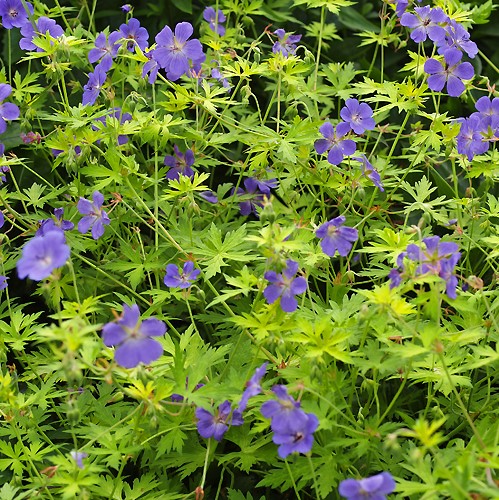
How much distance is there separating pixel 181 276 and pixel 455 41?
0.92m

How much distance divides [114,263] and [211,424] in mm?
609

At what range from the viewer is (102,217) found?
1929 millimetres

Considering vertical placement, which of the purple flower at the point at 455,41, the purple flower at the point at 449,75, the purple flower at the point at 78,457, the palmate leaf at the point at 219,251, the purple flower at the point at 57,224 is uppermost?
the purple flower at the point at 455,41

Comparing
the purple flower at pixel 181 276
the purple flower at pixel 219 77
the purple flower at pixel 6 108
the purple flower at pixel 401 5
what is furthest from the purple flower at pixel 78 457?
the purple flower at pixel 401 5

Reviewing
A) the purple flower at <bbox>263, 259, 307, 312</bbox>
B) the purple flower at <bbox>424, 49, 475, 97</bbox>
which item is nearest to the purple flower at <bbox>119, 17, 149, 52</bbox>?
the purple flower at <bbox>424, 49, 475, 97</bbox>

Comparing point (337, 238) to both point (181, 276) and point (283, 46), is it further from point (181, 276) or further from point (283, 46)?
point (283, 46)

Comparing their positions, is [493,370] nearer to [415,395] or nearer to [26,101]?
[415,395]

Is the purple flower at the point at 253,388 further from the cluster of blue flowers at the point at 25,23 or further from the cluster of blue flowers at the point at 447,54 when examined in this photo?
the cluster of blue flowers at the point at 25,23

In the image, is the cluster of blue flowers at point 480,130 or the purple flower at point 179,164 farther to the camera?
the purple flower at point 179,164

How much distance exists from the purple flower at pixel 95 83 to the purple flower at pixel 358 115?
24.7 inches

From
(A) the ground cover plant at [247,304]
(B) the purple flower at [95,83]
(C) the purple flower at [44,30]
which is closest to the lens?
(A) the ground cover plant at [247,304]

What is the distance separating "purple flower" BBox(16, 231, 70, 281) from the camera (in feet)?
4.50

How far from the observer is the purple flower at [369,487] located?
4.27 feet

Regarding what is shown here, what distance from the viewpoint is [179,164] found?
2.31 meters
